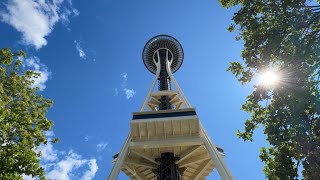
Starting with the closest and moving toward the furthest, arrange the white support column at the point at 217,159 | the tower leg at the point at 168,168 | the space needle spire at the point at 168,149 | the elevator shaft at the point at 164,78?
the white support column at the point at 217,159 → the space needle spire at the point at 168,149 → the tower leg at the point at 168,168 → the elevator shaft at the point at 164,78

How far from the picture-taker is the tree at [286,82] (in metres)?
10.4

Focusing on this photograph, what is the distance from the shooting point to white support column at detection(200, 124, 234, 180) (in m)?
26.4

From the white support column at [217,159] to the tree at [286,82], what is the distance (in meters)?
14.3

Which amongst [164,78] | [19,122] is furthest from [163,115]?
[164,78]

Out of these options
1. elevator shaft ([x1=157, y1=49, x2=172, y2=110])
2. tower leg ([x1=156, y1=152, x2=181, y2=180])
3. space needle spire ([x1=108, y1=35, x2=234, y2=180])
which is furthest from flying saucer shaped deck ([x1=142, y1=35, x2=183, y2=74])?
tower leg ([x1=156, y1=152, x2=181, y2=180])

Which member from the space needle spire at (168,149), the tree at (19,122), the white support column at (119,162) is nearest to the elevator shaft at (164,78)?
the space needle spire at (168,149)

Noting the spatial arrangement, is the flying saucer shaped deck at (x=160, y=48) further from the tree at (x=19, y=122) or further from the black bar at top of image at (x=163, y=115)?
the tree at (x=19, y=122)

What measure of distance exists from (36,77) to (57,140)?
3000 mm

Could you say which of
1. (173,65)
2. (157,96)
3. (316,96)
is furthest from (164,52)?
(316,96)

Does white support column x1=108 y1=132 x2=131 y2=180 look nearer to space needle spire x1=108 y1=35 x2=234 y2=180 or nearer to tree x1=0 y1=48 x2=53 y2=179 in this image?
space needle spire x1=108 y1=35 x2=234 y2=180

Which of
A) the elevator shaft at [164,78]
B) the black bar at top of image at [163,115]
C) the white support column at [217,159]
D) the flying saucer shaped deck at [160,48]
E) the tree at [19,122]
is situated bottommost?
the tree at [19,122]

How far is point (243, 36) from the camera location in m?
13.1

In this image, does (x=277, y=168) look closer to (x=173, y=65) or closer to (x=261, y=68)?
(x=261, y=68)

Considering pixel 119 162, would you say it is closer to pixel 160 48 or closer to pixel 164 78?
pixel 164 78
